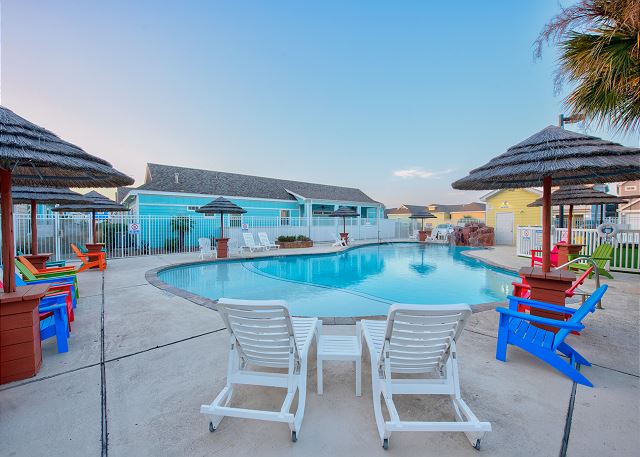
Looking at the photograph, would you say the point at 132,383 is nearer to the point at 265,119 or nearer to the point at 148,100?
the point at 148,100

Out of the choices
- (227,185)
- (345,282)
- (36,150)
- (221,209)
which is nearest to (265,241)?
(221,209)

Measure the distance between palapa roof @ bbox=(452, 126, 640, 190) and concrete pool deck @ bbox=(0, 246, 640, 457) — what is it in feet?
7.06

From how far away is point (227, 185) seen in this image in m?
20.1

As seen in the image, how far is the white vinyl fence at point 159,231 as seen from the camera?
1120cm

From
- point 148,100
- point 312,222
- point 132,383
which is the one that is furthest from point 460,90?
point 132,383

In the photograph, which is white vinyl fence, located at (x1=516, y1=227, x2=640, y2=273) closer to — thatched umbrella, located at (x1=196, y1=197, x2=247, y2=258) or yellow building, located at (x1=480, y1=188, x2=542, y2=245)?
yellow building, located at (x1=480, y1=188, x2=542, y2=245)

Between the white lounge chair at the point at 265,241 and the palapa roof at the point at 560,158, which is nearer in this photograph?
the palapa roof at the point at 560,158

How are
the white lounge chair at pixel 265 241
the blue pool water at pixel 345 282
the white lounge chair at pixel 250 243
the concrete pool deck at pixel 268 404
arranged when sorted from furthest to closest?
the white lounge chair at pixel 265 241
the white lounge chair at pixel 250 243
the blue pool water at pixel 345 282
the concrete pool deck at pixel 268 404

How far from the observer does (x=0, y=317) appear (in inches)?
102

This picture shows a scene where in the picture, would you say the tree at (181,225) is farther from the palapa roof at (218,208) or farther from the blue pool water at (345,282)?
the blue pool water at (345,282)

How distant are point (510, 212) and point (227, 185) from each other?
19993 mm

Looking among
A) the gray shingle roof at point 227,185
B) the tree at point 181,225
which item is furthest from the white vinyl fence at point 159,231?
the gray shingle roof at point 227,185

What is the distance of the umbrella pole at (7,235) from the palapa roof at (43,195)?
519 centimetres

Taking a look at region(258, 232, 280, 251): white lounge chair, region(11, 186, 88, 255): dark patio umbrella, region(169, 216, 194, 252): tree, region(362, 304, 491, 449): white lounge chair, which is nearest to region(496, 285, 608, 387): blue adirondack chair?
region(362, 304, 491, 449): white lounge chair
